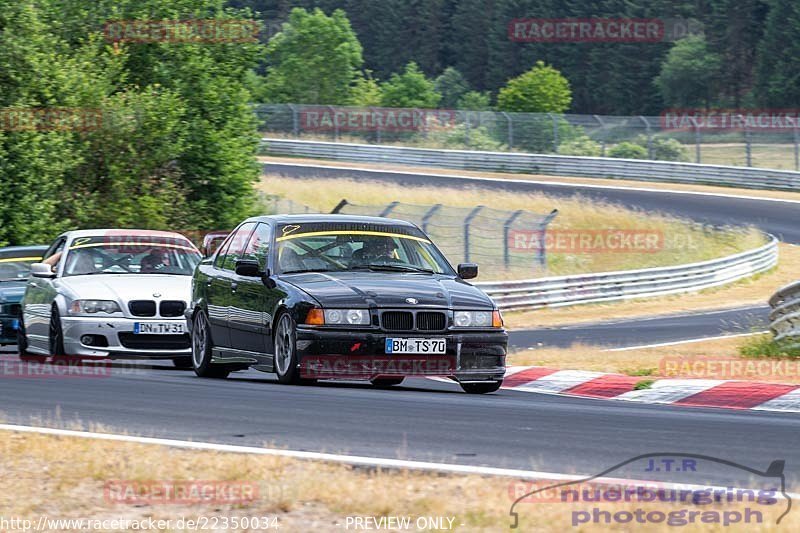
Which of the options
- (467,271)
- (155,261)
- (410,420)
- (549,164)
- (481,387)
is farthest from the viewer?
(549,164)

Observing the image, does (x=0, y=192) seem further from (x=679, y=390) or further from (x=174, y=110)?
(x=679, y=390)

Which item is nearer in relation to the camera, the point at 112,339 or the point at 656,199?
the point at 112,339

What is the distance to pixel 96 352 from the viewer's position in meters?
13.8

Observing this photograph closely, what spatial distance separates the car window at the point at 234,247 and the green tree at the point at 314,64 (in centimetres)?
7441

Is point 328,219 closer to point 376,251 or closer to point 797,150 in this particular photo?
point 376,251

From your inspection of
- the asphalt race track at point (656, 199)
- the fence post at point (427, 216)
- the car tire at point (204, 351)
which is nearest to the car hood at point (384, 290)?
the car tire at point (204, 351)

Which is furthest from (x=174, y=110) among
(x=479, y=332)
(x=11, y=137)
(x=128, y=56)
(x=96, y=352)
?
(x=479, y=332)

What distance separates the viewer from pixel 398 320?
34.7ft

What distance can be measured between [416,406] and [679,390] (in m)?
2.95

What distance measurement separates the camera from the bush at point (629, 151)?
5762cm

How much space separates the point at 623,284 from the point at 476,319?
65.1 ft

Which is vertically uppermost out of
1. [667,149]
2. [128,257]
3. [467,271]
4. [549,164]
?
[467,271]

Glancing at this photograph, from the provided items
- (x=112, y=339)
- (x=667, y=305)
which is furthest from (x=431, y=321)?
(x=667, y=305)

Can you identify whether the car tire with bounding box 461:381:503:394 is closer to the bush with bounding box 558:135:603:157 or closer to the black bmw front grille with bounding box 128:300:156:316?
the black bmw front grille with bounding box 128:300:156:316
